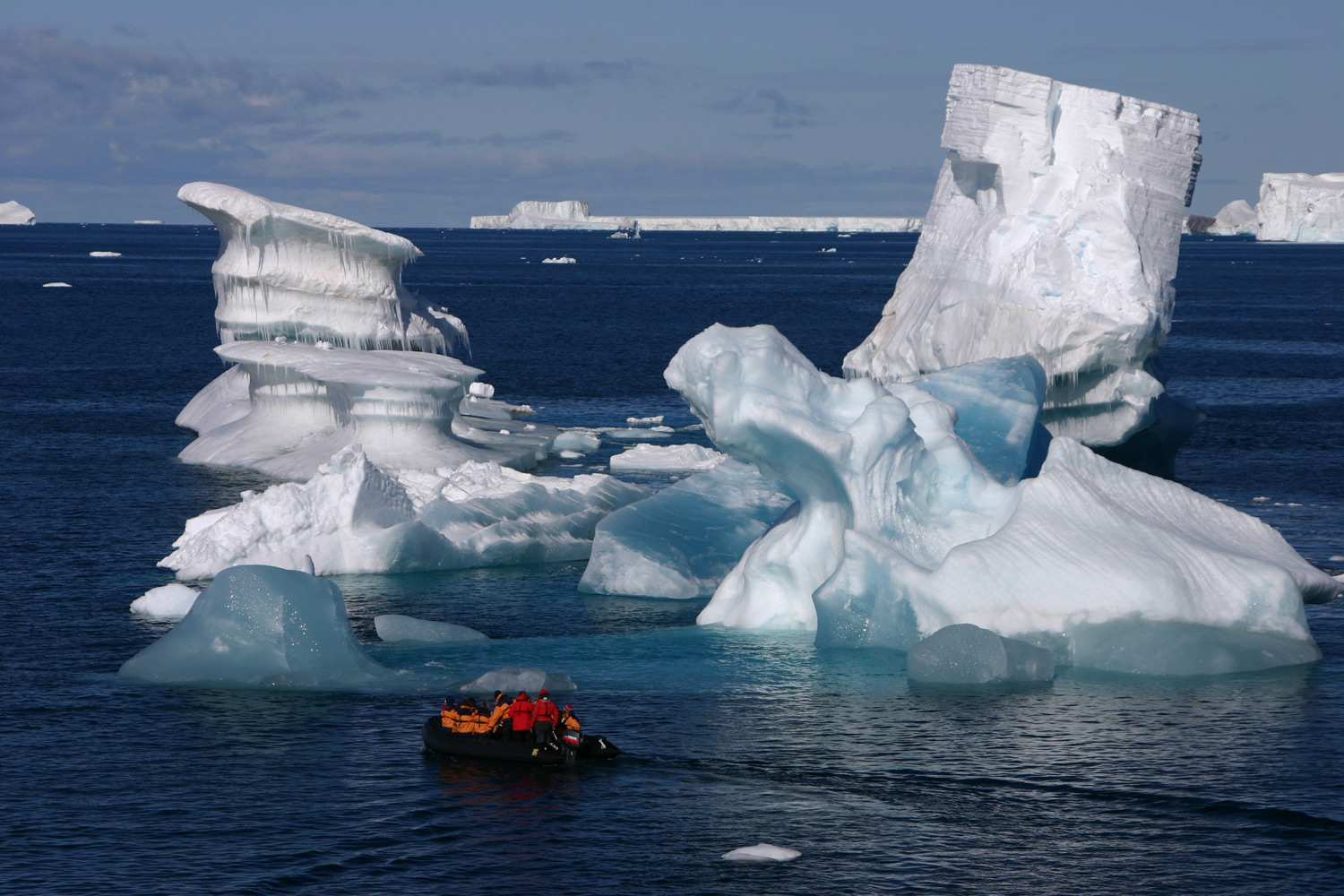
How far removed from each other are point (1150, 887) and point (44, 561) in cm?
2361

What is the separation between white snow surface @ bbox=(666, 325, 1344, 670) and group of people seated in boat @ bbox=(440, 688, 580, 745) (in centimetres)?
665

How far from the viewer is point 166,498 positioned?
38031 mm

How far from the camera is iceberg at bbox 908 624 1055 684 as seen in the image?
22953 millimetres

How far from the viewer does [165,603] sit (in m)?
27.1

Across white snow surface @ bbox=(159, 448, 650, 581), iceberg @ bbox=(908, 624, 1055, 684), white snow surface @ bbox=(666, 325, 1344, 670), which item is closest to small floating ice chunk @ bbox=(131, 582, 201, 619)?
white snow surface @ bbox=(159, 448, 650, 581)

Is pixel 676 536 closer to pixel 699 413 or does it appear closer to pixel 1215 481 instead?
pixel 699 413

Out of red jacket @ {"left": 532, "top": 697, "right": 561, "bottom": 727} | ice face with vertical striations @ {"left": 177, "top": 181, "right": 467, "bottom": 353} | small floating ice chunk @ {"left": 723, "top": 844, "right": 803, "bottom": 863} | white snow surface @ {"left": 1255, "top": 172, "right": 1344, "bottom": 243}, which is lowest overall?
small floating ice chunk @ {"left": 723, "top": 844, "right": 803, "bottom": 863}

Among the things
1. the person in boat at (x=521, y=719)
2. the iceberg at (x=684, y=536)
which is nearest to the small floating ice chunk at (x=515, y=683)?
the person in boat at (x=521, y=719)

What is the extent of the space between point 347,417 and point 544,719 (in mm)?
24656

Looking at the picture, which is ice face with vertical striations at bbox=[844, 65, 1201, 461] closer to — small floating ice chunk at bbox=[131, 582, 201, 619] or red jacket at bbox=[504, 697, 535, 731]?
small floating ice chunk at bbox=[131, 582, 201, 619]

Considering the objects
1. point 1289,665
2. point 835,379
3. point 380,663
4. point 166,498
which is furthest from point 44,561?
point 1289,665

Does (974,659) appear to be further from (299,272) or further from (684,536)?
(299,272)

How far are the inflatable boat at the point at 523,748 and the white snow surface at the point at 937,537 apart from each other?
6.54m

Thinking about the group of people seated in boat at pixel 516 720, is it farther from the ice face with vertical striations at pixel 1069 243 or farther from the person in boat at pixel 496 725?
the ice face with vertical striations at pixel 1069 243
